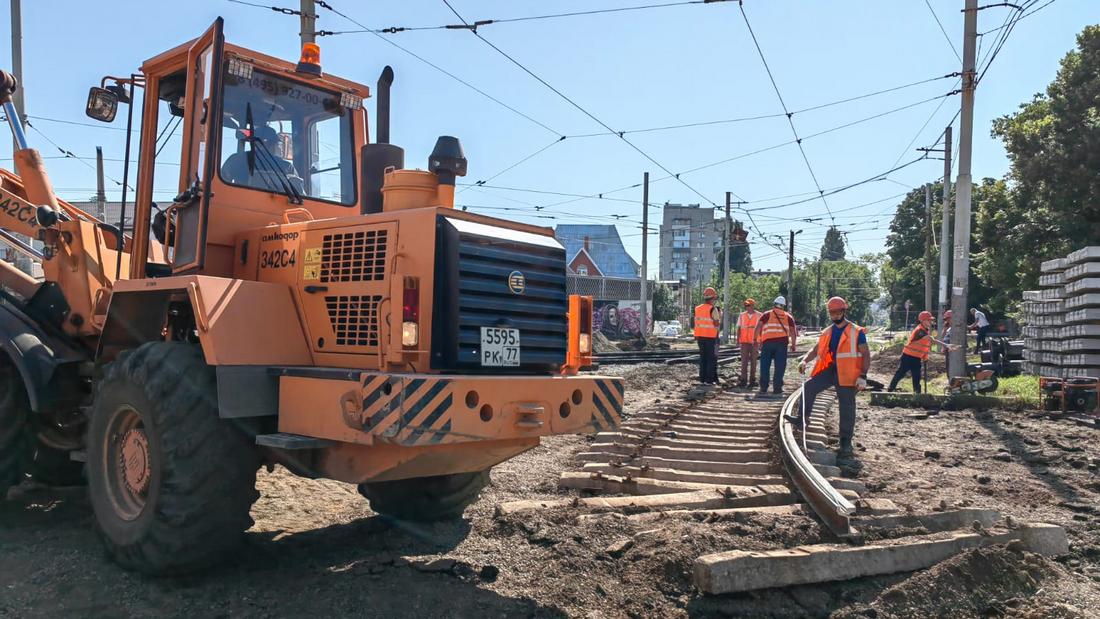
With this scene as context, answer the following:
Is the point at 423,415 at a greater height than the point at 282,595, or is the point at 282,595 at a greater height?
the point at 423,415

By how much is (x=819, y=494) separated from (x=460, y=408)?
2800 mm

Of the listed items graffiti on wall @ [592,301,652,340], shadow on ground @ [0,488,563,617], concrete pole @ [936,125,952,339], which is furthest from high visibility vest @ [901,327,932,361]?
graffiti on wall @ [592,301,652,340]

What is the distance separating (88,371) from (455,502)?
9.44 feet

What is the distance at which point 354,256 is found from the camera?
5.05 m

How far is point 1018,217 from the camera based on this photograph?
2661cm

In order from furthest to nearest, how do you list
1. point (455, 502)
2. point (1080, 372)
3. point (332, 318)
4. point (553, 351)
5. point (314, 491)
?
1. point (1080, 372)
2. point (314, 491)
3. point (455, 502)
4. point (553, 351)
5. point (332, 318)

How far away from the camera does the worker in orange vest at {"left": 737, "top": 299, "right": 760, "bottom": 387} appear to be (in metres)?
16.5

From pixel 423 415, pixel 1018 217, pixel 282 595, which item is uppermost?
pixel 1018 217

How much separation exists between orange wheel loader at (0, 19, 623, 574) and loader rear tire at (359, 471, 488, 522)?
2cm

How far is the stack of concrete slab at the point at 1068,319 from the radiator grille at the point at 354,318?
573 inches

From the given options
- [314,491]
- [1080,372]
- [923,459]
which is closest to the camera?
[314,491]

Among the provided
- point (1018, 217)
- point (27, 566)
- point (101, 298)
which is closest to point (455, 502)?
point (27, 566)

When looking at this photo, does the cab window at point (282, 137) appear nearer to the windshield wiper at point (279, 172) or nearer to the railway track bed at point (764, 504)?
the windshield wiper at point (279, 172)

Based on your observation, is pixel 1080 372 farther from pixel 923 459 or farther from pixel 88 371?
pixel 88 371
